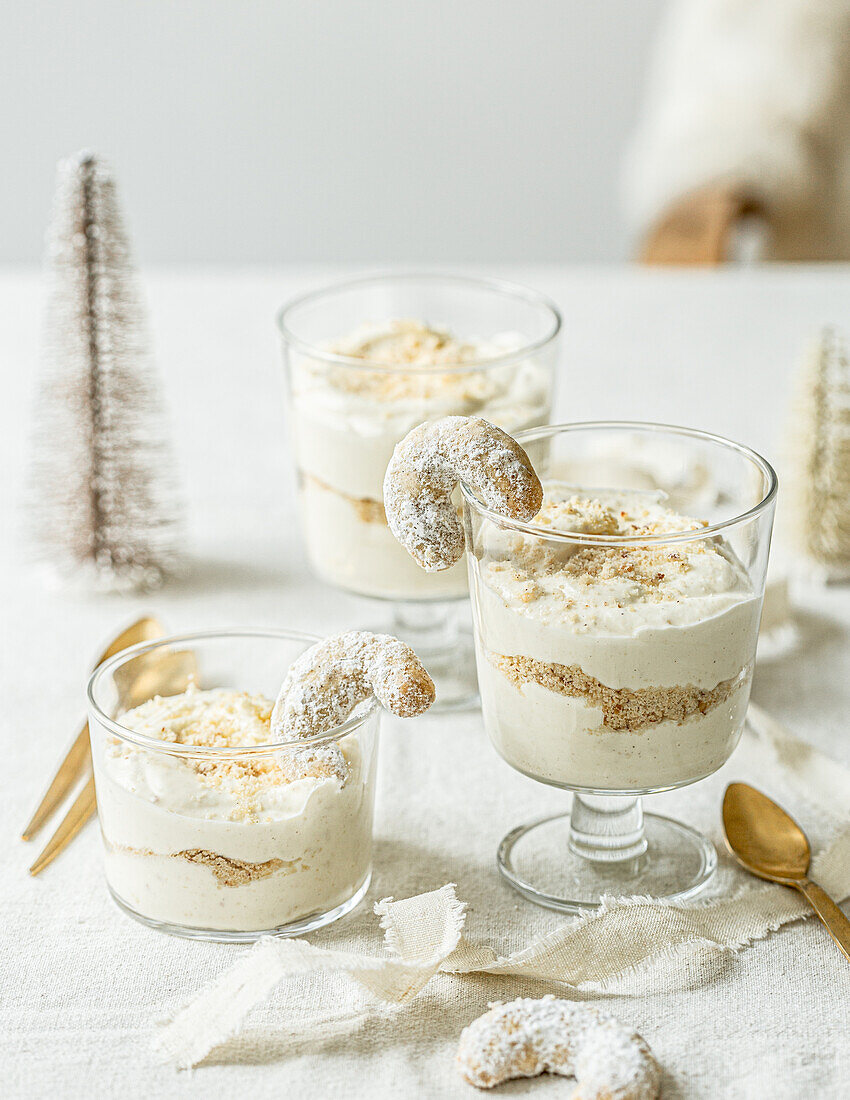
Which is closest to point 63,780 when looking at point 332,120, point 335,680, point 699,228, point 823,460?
point 335,680

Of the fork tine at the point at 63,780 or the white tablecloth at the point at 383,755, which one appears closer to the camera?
the white tablecloth at the point at 383,755

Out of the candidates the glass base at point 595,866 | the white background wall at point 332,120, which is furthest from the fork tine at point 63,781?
the white background wall at point 332,120

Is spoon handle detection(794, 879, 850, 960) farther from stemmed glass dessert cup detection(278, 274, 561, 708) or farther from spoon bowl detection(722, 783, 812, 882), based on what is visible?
stemmed glass dessert cup detection(278, 274, 561, 708)

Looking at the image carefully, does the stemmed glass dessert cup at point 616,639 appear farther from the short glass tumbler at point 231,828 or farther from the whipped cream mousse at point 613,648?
the short glass tumbler at point 231,828

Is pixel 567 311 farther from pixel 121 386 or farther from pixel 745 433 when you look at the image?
pixel 121 386

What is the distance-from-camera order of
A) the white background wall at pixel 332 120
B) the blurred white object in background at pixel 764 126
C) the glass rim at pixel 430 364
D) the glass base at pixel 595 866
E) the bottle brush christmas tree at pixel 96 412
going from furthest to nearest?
the white background wall at pixel 332 120, the blurred white object in background at pixel 764 126, the bottle brush christmas tree at pixel 96 412, the glass rim at pixel 430 364, the glass base at pixel 595 866

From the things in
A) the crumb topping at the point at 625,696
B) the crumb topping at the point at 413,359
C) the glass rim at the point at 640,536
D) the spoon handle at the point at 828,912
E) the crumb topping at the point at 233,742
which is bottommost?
the spoon handle at the point at 828,912

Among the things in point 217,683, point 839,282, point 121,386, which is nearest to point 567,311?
point 839,282
